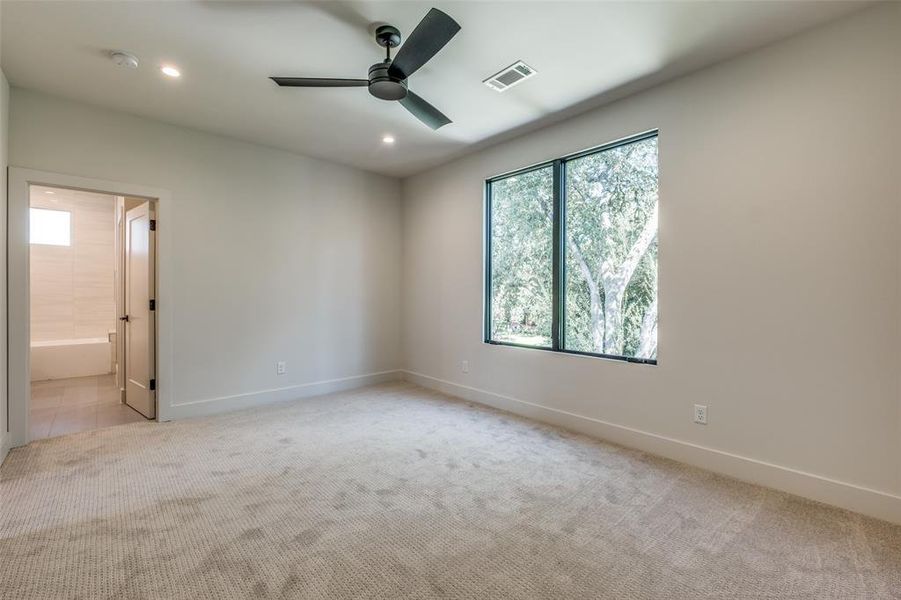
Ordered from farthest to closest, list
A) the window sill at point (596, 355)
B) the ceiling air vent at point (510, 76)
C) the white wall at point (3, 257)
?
1. the window sill at point (596, 355)
2. the white wall at point (3, 257)
3. the ceiling air vent at point (510, 76)

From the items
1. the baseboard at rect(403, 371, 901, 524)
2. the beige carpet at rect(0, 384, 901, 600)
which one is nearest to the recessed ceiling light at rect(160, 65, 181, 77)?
the beige carpet at rect(0, 384, 901, 600)

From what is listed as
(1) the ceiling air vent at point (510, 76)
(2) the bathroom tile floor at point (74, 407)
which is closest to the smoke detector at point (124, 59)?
(1) the ceiling air vent at point (510, 76)

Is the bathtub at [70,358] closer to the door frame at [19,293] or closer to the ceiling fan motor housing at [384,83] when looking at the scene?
the door frame at [19,293]

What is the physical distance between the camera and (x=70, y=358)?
5625 mm

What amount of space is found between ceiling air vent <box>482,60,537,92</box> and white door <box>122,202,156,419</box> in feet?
10.9

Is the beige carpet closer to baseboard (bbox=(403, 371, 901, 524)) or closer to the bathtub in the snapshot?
baseboard (bbox=(403, 371, 901, 524))

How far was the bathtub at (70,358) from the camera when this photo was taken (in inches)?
213

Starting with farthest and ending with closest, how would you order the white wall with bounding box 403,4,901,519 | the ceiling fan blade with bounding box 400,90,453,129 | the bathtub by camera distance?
the bathtub
the ceiling fan blade with bounding box 400,90,453,129
the white wall with bounding box 403,4,901,519

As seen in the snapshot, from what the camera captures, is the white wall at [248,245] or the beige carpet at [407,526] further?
the white wall at [248,245]

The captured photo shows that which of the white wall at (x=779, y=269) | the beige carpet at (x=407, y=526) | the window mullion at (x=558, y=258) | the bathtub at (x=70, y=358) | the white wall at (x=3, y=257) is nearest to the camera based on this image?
the beige carpet at (x=407, y=526)

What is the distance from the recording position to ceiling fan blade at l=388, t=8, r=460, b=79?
1.85 metres

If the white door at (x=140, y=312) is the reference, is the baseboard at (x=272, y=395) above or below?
below

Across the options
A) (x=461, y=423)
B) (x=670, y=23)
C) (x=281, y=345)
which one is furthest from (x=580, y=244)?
(x=281, y=345)

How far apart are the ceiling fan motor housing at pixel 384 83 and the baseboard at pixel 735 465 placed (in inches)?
113
